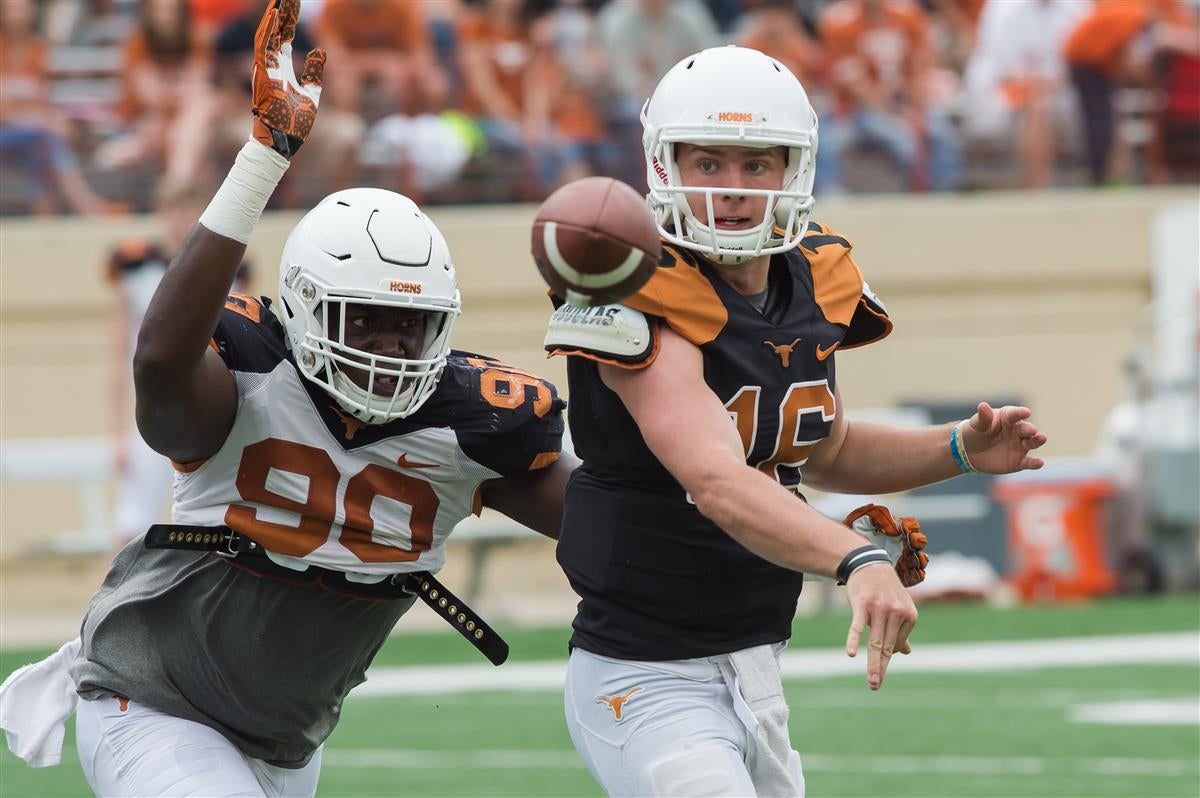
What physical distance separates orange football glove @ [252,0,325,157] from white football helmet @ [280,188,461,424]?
0.25m

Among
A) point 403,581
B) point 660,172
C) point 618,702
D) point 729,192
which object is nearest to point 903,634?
point 618,702

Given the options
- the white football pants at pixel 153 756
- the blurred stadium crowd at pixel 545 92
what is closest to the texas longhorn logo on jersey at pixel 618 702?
the white football pants at pixel 153 756

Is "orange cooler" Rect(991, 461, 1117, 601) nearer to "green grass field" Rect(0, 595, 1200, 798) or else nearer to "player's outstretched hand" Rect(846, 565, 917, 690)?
"green grass field" Rect(0, 595, 1200, 798)

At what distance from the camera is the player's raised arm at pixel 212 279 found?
3324mm

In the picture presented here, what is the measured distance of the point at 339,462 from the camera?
369cm

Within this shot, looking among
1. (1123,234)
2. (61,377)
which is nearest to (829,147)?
(1123,234)

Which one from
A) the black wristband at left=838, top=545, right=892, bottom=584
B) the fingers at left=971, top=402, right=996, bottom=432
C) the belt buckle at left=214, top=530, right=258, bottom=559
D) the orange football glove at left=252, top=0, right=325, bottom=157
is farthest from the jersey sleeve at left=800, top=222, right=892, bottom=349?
the belt buckle at left=214, top=530, right=258, bottom=559

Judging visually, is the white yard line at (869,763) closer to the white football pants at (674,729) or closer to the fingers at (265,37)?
the white football pants at (674,729)

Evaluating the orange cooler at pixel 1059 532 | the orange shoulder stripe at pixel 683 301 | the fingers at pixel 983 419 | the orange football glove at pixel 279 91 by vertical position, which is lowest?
the orange cooler at pixel 1059 532

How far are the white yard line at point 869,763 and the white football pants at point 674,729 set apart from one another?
336 cm

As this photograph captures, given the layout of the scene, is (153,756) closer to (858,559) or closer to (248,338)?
(248,338)

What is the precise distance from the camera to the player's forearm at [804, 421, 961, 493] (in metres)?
3.80

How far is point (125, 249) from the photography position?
840cm

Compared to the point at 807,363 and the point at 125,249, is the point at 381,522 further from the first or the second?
the point at 125,249
